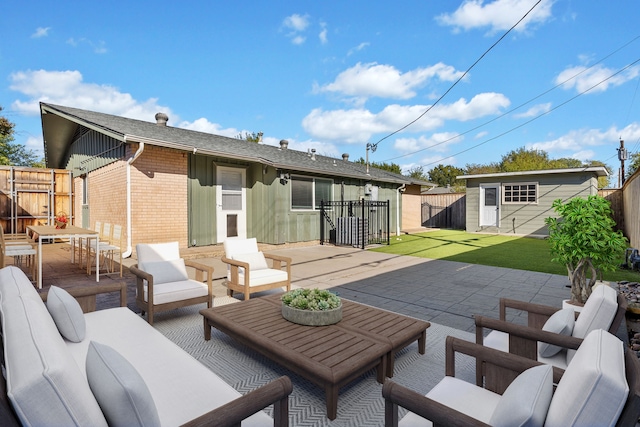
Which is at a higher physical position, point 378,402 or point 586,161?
point 586,161

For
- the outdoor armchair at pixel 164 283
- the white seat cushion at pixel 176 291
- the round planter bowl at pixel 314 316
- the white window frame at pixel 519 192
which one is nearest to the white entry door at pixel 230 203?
the outdoor armchair at pixel 164 283

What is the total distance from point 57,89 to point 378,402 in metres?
27.0

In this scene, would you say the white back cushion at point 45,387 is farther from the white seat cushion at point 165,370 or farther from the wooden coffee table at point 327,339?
the wooden coffee table at point 327,339

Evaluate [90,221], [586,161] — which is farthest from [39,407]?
[586,161]

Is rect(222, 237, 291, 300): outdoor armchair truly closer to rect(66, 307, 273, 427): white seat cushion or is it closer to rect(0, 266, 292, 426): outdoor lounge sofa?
rect(66, 307, 273, 427): white seat cushion

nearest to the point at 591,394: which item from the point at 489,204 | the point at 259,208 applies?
the point at 259,208

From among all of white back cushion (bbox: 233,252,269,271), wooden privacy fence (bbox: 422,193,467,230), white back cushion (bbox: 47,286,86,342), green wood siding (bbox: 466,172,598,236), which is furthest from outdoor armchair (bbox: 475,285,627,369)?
wooden privacy fence (bbox: 422,193,467,230)

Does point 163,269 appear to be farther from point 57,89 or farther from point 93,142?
point 57,89

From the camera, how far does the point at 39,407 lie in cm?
102

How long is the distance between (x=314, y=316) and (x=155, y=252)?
2797 mm

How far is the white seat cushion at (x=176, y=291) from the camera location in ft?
12.9

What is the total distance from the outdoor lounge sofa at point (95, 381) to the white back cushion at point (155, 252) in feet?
6.67

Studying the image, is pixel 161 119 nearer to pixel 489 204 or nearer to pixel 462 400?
pixel 462 400

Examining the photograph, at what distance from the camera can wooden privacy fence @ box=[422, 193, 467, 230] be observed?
19.7 meters
